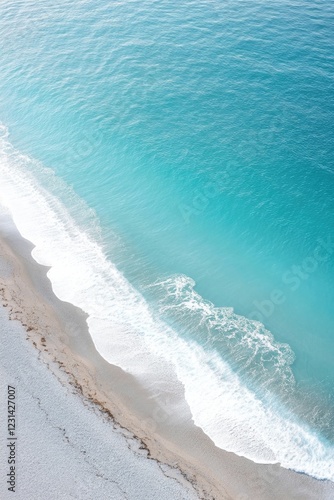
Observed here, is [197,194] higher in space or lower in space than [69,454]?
higher

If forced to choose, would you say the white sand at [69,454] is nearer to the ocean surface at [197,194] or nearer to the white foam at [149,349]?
the white foam at [149,349]

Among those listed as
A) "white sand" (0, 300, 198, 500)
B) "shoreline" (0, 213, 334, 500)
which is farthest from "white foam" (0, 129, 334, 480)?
"white sand" (0, 300, 198, 500)

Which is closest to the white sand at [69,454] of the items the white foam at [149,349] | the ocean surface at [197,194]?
the white foam at [149,349]

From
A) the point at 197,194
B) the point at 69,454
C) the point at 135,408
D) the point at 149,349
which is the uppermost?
the point at 197,194

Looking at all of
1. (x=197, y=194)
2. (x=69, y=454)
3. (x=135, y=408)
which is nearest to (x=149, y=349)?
(x=135, y=408)

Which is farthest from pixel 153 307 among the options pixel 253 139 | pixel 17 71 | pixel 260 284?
pixel 17 71

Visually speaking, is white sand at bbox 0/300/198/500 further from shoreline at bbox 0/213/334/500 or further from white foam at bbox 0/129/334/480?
white foam at bbox 0/129/334/480

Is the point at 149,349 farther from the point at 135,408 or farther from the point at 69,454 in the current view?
the point at 69,454
